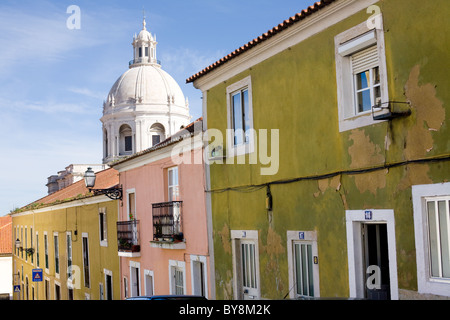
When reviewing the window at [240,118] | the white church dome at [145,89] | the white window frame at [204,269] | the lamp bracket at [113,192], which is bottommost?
the white window frame at [204,269]

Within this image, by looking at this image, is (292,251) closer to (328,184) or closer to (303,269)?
(303,269)

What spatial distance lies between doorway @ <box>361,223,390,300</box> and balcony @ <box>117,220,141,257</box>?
10.5 metres

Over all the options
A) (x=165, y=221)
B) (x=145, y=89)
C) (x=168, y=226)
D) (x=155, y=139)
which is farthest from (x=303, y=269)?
(x=145, y=89)

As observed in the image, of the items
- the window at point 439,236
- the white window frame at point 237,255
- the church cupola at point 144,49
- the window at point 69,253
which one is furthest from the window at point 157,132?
the window at point 439,236

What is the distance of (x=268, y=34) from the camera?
1027cm

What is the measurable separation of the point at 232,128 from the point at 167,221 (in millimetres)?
4041

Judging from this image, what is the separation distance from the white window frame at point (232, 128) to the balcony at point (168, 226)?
3044 mm

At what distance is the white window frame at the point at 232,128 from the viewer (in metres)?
11.4

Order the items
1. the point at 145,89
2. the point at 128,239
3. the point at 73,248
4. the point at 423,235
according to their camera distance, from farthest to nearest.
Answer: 1. the point at 145,89
2. the point at 73,248
3. the point at 128,239
4. the point at 423,235

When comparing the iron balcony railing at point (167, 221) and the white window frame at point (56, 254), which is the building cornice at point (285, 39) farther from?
the white window frame at point (56, 254)

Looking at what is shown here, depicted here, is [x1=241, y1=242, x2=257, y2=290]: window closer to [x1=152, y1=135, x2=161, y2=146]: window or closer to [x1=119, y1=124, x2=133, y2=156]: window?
[x1=152, y1=135, x2=161, y2=146]: window

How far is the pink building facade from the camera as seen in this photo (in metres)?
13.8

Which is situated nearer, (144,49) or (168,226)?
(168,226)

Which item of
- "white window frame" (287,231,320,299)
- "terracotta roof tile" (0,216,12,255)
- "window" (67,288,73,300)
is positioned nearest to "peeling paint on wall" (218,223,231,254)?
"white window frame" (287,231,320,299)
